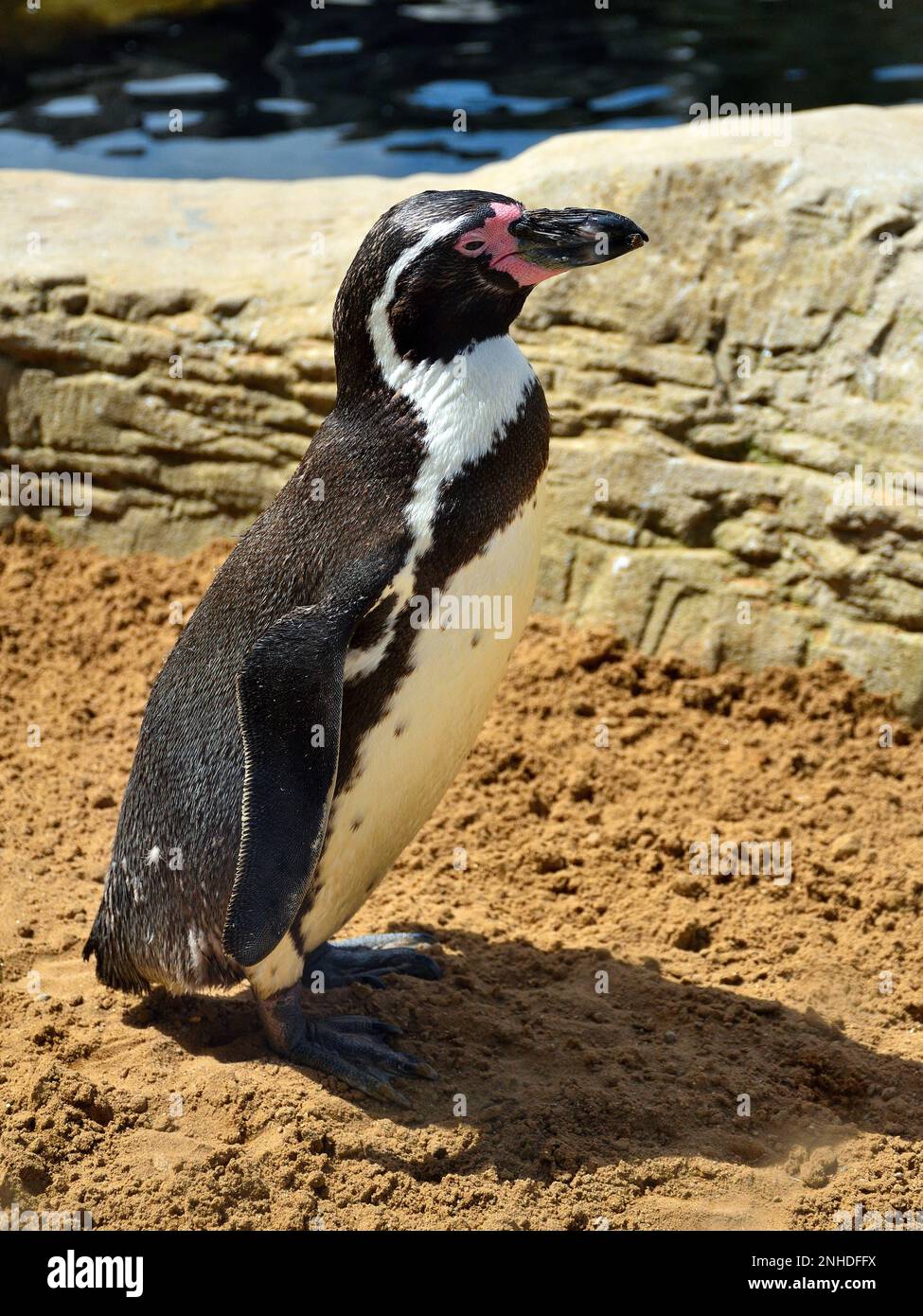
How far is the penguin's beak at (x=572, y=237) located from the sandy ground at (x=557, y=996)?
6.22 feet

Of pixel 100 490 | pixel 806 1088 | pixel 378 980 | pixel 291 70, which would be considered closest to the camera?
pixel 806 1088

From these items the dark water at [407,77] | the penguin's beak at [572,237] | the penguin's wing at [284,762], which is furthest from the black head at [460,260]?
the dark water at [407,77]

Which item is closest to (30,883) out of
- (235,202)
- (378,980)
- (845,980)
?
(378,980)

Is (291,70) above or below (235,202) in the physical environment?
above

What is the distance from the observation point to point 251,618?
3416mm

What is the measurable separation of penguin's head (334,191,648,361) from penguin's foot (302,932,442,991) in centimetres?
161

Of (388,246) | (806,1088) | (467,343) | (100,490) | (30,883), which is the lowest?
(806,1088)

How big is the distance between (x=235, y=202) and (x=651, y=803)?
11.5 feet

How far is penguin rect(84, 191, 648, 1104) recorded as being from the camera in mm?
3145

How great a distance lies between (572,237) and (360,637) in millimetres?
954

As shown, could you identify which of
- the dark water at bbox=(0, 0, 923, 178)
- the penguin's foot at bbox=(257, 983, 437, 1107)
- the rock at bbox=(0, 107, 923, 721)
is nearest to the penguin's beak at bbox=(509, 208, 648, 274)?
the penguin's foot at bbox=(257, 983, 437, 1107)

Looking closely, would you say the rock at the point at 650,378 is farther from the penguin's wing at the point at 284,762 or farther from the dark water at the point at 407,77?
the dark water at the point at 407,77

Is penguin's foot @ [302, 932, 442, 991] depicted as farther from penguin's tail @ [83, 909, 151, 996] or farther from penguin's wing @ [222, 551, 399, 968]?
penguin's wing @ [222, 551, 399, 968]

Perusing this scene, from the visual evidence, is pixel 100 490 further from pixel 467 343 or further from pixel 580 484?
pixel 467 343
